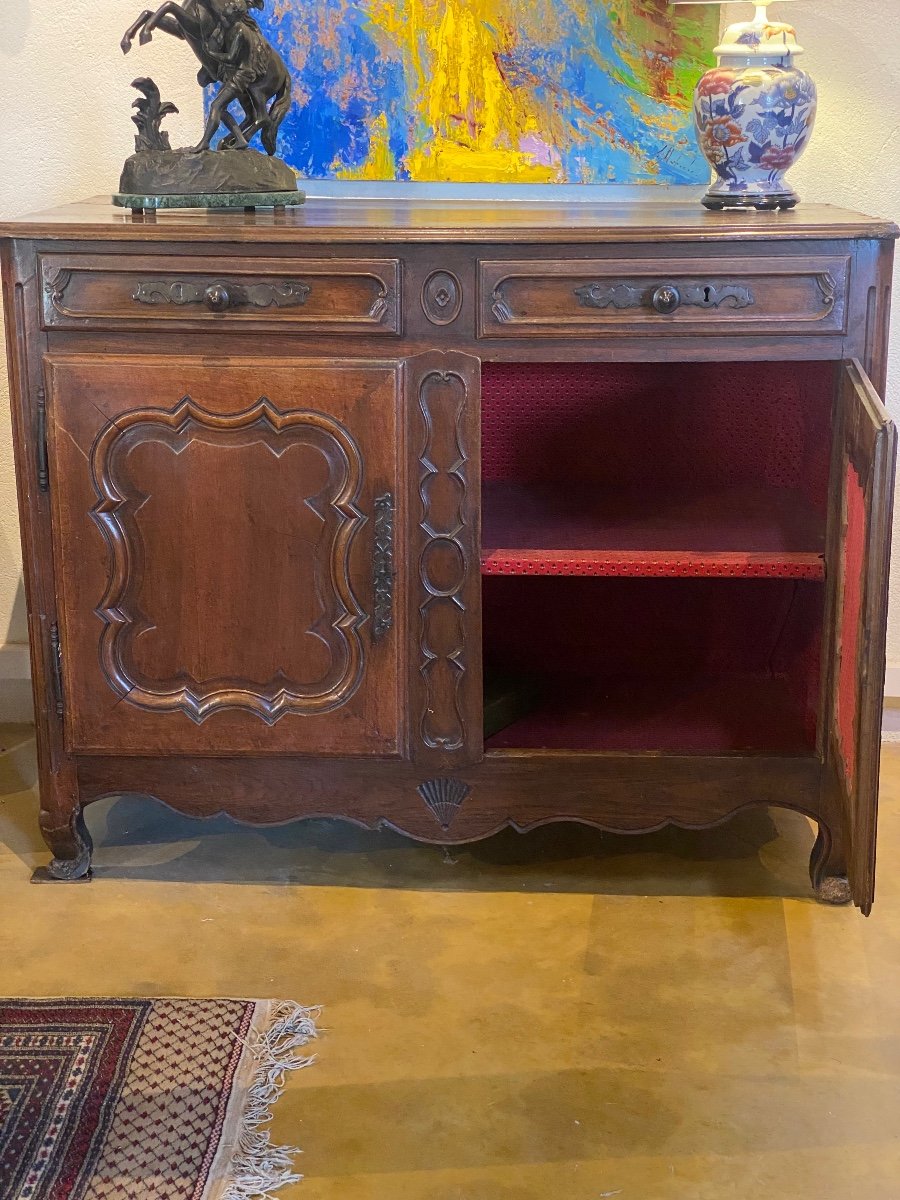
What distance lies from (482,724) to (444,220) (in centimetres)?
75

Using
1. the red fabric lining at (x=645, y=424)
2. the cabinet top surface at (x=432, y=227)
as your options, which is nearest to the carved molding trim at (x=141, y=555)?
the cabinet top surface at (x=432, y=227)

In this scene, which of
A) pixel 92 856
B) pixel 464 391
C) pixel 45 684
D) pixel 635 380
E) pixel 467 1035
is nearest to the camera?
pixel 467 1035

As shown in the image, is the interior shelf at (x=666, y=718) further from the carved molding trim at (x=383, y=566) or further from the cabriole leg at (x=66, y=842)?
the cabriole leg at (x=66, y=842)

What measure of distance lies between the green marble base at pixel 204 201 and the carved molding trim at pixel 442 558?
489 millimetres

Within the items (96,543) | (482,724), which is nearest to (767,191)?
(482,724)

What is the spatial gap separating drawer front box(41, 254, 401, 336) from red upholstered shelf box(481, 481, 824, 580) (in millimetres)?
410

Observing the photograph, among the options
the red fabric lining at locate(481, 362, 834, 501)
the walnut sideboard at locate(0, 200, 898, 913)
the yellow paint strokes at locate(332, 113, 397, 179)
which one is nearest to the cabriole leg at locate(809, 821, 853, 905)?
the walnut sideboard at locate(0, 200, 898, 913)

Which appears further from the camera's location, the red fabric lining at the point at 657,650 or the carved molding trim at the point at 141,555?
the red fabric lining at the point at 657,650

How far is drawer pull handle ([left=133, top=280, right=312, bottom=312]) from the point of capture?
76.4 inches

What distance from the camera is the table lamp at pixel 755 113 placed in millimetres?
2092

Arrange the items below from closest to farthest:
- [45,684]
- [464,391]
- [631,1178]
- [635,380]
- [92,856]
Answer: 1. [631,1178]
2. [464,391]
3. [45,684]
4. [92,856]
5. [635,380]

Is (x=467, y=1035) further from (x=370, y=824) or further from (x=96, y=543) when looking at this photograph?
(x=96, y=543)

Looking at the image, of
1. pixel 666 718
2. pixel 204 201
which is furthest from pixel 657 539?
pixel 204 201

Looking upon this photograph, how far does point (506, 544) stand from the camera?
2111mm
